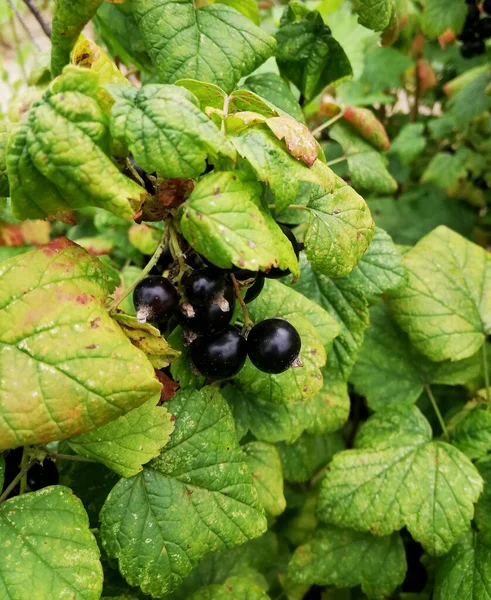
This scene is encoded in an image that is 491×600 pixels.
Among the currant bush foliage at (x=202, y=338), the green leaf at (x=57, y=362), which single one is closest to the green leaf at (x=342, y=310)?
the currant bush foliage at (x=202, y=338)

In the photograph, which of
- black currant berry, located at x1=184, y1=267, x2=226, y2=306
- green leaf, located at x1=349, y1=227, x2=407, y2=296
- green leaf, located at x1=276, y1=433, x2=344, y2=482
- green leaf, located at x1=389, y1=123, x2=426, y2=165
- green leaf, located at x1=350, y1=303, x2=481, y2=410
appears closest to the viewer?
black currant berry, located at x1=184, y1=267, x2=226, y2=306

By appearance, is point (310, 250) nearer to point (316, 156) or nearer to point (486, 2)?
point (316, 156)

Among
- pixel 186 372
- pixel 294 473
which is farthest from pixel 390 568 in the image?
pixel 186 372

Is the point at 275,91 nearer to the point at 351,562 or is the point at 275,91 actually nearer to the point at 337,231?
the point at 337,231

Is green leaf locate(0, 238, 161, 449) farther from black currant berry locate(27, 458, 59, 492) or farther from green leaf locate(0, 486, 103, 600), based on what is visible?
black currant berry locate(27, 458, 59, 492)

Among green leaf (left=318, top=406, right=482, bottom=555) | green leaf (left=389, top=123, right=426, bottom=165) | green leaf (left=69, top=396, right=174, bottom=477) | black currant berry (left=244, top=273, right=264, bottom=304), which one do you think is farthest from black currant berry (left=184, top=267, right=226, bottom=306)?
green leaf (left=389, top=123, right=426, bottom=165)

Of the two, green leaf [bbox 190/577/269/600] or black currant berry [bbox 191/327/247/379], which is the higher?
black currant berry [bbox 191/327/247/379]
